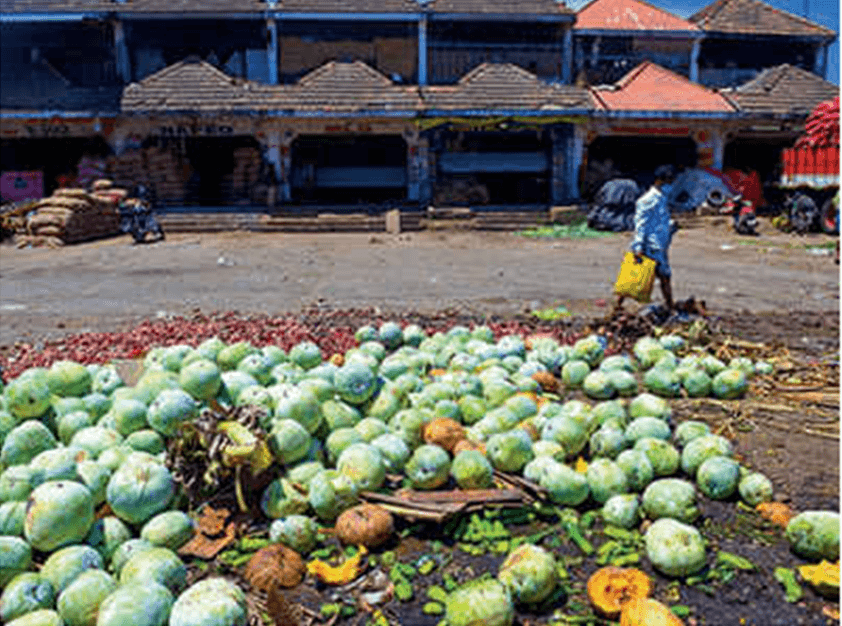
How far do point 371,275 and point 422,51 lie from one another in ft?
46.5

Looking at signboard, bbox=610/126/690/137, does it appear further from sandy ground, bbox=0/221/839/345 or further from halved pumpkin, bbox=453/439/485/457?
halved pumpkin, bbox=453/439/485/457

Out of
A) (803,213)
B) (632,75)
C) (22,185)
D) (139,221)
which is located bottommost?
(139,221)

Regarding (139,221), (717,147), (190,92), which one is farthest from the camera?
(717,147)

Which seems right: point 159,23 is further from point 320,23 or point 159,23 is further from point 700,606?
point 700,606

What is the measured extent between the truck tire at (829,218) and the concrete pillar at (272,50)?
17.5 m

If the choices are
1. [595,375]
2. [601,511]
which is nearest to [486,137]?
[595,375]

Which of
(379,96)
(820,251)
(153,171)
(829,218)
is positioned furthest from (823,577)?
(153,171)

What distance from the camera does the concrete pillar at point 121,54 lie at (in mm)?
22656

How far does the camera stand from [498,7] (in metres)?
23.2

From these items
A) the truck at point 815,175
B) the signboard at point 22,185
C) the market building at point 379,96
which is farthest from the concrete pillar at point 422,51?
the signboard at point 22,185

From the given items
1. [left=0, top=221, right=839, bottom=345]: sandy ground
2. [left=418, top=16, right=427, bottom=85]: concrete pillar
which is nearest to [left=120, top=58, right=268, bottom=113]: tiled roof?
[left=0, top=221, right=839, bottom=345]: sandy ground

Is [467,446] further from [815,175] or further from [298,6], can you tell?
[298,6]

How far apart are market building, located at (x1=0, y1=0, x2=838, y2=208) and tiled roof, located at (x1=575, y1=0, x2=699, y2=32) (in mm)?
80

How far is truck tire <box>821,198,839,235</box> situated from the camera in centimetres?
1770
